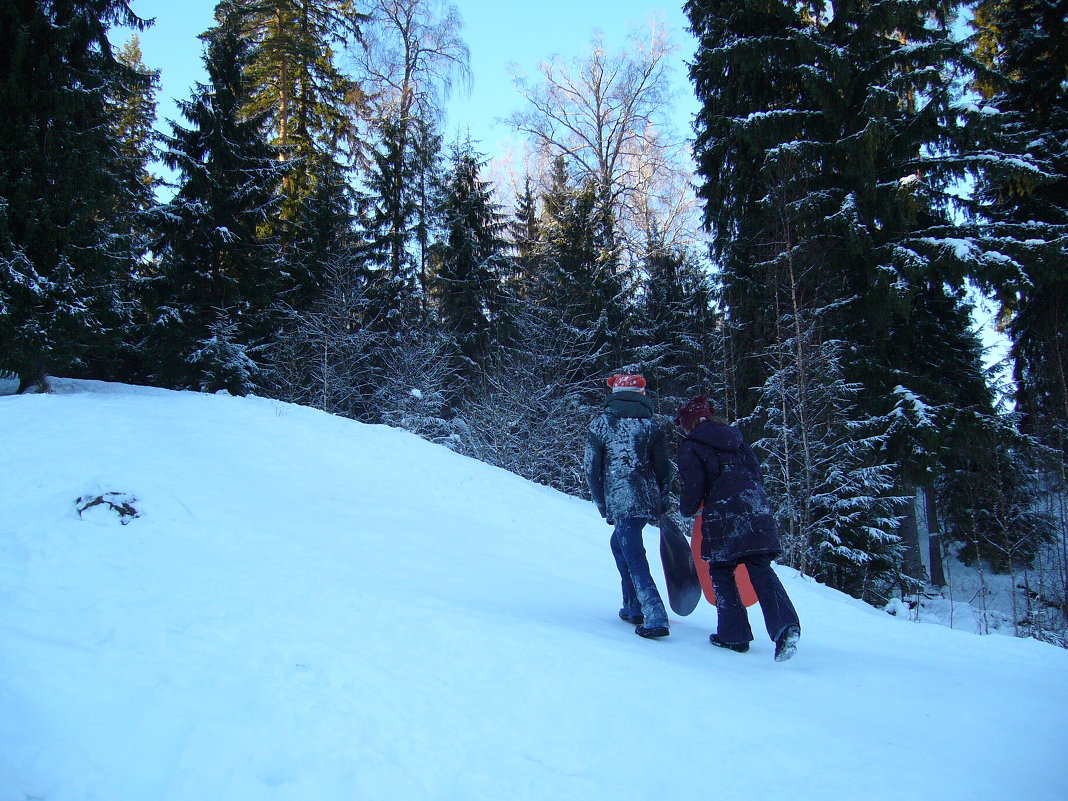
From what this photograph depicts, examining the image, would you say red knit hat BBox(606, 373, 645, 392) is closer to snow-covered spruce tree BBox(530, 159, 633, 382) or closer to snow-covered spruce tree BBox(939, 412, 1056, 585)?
snow-covered spruce tree BBox(939, 412, 1056, 585)

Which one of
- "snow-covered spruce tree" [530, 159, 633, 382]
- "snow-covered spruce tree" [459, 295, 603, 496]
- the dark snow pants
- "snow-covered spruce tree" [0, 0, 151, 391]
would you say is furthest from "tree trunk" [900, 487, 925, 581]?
"snow-covered spruce tree" [0, 0, 151, 391]

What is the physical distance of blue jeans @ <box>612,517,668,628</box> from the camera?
4594mm

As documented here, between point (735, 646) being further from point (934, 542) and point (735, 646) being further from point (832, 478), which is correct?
point (934, 542)

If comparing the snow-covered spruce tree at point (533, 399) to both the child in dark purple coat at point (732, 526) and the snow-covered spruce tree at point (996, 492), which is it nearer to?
the snow-covered spruce tree at point (996, 492)

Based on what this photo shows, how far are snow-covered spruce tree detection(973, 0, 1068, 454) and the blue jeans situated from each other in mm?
13704

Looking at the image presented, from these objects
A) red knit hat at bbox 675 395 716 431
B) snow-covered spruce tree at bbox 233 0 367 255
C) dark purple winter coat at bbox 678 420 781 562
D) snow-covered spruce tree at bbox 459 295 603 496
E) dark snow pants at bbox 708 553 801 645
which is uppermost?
snow-covered spruce tree at bbox 233 0 367 255

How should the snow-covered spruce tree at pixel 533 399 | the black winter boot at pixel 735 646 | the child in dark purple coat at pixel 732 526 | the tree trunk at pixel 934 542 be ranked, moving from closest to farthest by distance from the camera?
the child in dark purple coat at pixel 732 526 < the black winter boot at pixel 735 646 < the tree trunk at pixel 934 542 < the snow-covered spruce tree at pixel 533 399

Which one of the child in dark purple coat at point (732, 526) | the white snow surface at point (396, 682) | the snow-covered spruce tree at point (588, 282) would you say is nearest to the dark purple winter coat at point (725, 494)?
the child in dark purple coat at point (732, 526)

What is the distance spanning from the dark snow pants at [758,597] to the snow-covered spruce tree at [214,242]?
45.4 ft

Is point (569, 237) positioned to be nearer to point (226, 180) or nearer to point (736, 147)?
point (736, 147)

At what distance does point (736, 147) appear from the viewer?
16.0 meters

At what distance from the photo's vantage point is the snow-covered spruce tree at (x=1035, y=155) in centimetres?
1512

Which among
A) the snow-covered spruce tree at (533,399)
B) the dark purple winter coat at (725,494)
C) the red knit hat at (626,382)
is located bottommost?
the dark purple winter coat at (725,494)

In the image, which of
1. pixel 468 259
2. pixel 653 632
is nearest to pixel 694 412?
pixel 653 632
